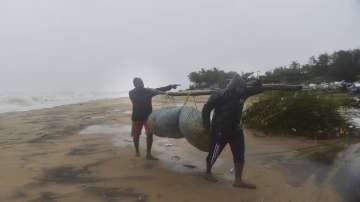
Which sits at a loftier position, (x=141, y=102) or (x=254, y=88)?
(x=254, y=88)

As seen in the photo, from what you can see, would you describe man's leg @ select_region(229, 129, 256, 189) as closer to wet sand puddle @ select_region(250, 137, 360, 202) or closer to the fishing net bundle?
the fishing net bundle

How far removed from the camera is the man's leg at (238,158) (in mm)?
6098

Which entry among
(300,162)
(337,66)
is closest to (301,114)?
(300,162)

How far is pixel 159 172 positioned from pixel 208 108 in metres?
1.79

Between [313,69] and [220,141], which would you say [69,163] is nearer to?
[220,141]

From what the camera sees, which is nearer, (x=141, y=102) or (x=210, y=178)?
(x=210, y=178)

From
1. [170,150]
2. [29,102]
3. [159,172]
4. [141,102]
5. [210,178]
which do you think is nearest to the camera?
[210,178]

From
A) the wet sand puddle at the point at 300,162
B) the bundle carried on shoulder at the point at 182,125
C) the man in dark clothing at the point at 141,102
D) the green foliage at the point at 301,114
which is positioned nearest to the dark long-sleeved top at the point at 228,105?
the bundle carried on shoulder at the point at 182,125

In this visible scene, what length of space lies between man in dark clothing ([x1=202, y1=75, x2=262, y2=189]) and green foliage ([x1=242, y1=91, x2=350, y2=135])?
3.91 metres

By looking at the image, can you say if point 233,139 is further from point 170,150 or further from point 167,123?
point 170,150

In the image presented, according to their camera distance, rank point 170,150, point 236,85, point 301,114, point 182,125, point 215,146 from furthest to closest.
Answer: point 301,114 → point 170,150 → point 182,125 → point 215,146 → point 236,85

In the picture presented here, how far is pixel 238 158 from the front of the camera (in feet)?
20.1

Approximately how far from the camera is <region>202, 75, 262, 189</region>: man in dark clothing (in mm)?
6066

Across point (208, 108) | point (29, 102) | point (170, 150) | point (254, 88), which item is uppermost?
point (254, 88)
